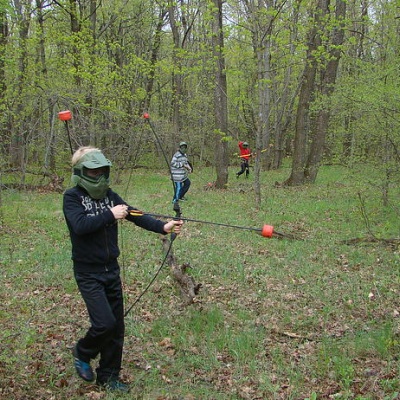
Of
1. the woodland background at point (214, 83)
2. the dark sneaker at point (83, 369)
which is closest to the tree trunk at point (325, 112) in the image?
the woodland background at point (214, 83)

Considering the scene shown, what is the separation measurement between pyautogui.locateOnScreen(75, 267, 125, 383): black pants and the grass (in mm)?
332

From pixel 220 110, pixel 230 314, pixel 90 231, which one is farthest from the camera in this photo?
pixel 220 110

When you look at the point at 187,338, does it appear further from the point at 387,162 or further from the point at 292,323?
the point at 387,162

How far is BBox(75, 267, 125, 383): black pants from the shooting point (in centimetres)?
377

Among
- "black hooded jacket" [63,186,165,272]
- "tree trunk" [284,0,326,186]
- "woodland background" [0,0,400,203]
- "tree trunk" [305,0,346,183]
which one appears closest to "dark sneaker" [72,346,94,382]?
"black hooded jacket" [63,186,165,272]

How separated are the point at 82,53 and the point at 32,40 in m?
1.98

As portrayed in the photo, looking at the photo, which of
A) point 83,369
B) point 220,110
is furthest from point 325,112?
point 83,369

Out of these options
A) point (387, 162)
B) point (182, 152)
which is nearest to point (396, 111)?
point (387, 162)

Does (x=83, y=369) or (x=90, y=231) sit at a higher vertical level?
(x=90, y=231)

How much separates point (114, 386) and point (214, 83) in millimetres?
13385

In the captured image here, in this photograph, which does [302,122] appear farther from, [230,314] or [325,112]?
[230,314]

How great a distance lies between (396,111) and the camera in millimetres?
8969

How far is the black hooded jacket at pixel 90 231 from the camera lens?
363 centimetres

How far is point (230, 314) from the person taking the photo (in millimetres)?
5879
